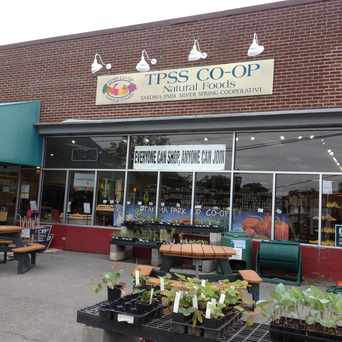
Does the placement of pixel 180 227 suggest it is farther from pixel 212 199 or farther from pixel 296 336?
pixel 296 336

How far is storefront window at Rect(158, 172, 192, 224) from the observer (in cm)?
1215

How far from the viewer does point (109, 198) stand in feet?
43.5

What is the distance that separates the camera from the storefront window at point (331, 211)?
34.0ft

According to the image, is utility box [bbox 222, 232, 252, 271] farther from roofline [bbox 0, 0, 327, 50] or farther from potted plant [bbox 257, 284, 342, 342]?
potted plant [bbox 257, 284, 342, 342]

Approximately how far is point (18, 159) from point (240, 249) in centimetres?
702

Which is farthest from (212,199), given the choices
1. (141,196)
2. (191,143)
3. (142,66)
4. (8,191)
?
(8,191)

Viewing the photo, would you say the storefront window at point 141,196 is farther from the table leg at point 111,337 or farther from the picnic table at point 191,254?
the table leg at point 111,337

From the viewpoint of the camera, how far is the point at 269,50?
11.4 meters

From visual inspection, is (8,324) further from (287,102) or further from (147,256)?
(287,102)

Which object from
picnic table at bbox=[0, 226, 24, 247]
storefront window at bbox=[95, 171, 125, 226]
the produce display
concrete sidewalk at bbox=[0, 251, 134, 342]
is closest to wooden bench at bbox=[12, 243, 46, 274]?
concrete sidewalk at bbox=[0, 251, 134, 342]

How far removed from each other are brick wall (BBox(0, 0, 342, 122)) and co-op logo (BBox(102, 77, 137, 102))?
0.27 m

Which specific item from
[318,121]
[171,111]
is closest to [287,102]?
[318,121]

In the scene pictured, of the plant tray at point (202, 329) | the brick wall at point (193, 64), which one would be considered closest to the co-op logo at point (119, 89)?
the brick wall at point (193, 64)

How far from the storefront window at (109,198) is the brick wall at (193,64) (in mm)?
1783
